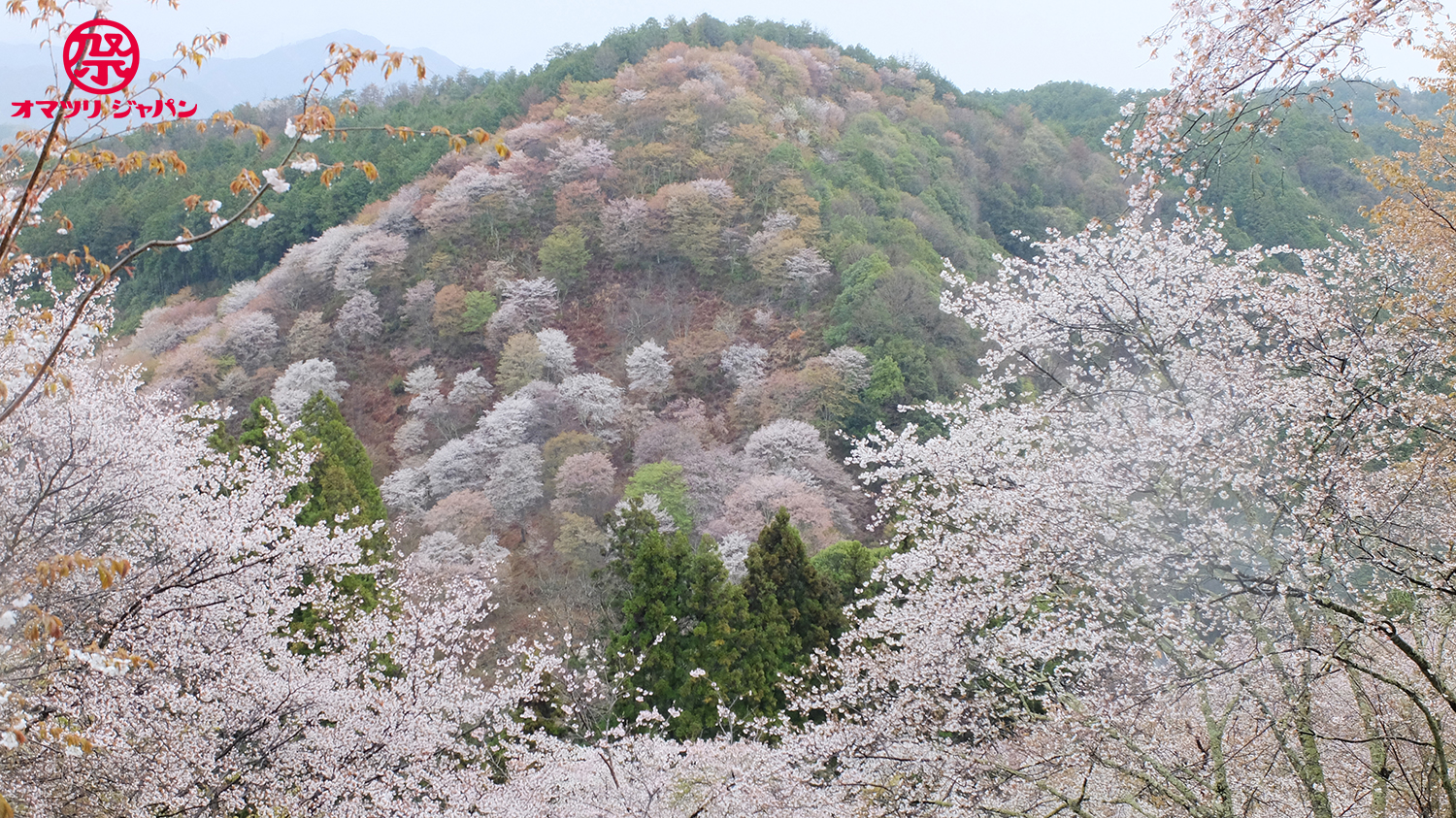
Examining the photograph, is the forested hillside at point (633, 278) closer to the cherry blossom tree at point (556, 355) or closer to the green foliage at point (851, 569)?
the cherry blossom tree at point (556, 355)

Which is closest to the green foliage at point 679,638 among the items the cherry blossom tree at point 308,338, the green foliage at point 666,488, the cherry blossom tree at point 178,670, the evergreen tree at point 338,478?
the cherry blossom tree at point 178,670

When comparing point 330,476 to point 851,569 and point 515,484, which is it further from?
point 851,569

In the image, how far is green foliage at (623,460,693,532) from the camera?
20562 millimetres

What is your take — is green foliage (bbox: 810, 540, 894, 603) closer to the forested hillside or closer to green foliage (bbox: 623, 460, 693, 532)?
the forested hillside

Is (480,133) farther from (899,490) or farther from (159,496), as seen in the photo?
(159,496)

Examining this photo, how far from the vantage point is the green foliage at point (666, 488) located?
20.6 meters

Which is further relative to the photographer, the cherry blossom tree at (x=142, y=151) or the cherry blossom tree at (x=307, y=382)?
the cherry blossom tree at (x=307, y=382)

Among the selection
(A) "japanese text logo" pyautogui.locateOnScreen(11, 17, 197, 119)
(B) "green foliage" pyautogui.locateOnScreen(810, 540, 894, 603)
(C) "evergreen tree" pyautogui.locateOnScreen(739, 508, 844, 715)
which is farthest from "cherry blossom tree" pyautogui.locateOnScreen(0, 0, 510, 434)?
(B) "green foliage" pyautogui.locateOnScreen(810, 540, 894, 603)

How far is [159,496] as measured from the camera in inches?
305

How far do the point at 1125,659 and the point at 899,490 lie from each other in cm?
210

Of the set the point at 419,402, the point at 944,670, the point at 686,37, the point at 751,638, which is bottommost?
the point at 419,402

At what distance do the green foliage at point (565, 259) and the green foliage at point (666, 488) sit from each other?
1336cm

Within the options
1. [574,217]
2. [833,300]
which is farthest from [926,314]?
[574,217]

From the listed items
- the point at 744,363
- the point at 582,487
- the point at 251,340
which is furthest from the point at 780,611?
the point at 251,340
